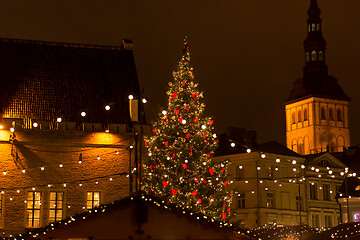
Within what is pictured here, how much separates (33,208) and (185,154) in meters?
7.99

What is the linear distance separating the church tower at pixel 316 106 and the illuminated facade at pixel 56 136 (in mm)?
70151

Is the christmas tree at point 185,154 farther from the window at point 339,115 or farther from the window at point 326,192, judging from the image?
the window at point 339,115

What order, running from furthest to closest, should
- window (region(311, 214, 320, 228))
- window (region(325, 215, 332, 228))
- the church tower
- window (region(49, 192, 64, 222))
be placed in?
the church tower
window (region(325, 215, 332, 228))
window (region(311, 214, 320, 228))
window (region(49, 192, 64, 222))

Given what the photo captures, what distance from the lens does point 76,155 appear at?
3341 centimetres

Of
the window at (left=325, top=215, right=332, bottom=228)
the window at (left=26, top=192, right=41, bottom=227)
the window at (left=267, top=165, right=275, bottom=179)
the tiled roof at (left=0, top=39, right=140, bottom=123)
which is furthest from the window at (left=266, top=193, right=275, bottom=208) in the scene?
the window at (left=26, top=192, right=41, bottom=227)

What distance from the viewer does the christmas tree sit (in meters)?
29.5

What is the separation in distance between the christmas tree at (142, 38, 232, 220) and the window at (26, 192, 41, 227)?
5.75m

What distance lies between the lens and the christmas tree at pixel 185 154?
29547 mm

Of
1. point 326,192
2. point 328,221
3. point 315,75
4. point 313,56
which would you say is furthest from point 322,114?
point 328,221

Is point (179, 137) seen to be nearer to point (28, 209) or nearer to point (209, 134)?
point (209, 134)

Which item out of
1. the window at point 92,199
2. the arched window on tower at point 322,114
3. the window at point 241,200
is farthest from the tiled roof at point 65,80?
the arched window on tower at point 322,114

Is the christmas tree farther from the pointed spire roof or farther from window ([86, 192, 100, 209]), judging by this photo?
the pointed spire roof

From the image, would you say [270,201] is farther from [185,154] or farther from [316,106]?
[316,106]

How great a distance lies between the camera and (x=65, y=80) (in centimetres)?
3647
